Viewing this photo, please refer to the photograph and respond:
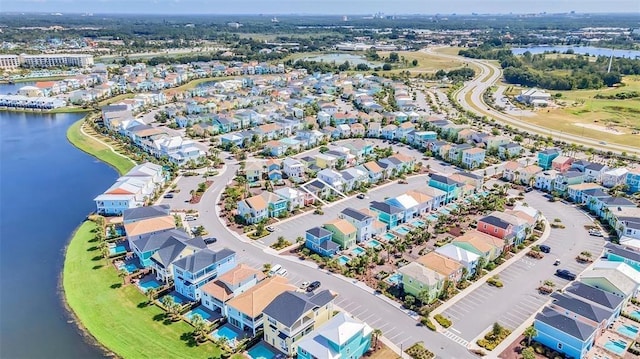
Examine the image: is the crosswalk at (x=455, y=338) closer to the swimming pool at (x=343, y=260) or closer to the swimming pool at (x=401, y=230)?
the swimming pool at (x=343, y=260)

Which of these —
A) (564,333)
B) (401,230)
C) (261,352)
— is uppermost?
(564,333)

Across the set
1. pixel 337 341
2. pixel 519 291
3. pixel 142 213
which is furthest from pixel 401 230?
pixel 142 213

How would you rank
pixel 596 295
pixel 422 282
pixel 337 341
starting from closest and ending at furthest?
pixel 337 341, pixel 596 295, pixel 422 282

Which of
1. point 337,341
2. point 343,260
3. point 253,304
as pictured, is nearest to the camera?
point 337,341

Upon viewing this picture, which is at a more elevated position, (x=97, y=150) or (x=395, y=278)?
(x=97, y=150)

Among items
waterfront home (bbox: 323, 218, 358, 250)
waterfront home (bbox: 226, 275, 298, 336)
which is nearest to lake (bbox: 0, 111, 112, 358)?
waterfront home (bbox: 226, 275, 298, 336)

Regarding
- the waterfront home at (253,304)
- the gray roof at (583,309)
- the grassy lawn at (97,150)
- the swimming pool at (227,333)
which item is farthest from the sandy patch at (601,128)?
the grassy lawn at (97,150)

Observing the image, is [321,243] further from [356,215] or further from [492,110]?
[492,110]

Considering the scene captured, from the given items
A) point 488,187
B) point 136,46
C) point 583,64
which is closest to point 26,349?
point 488,187
